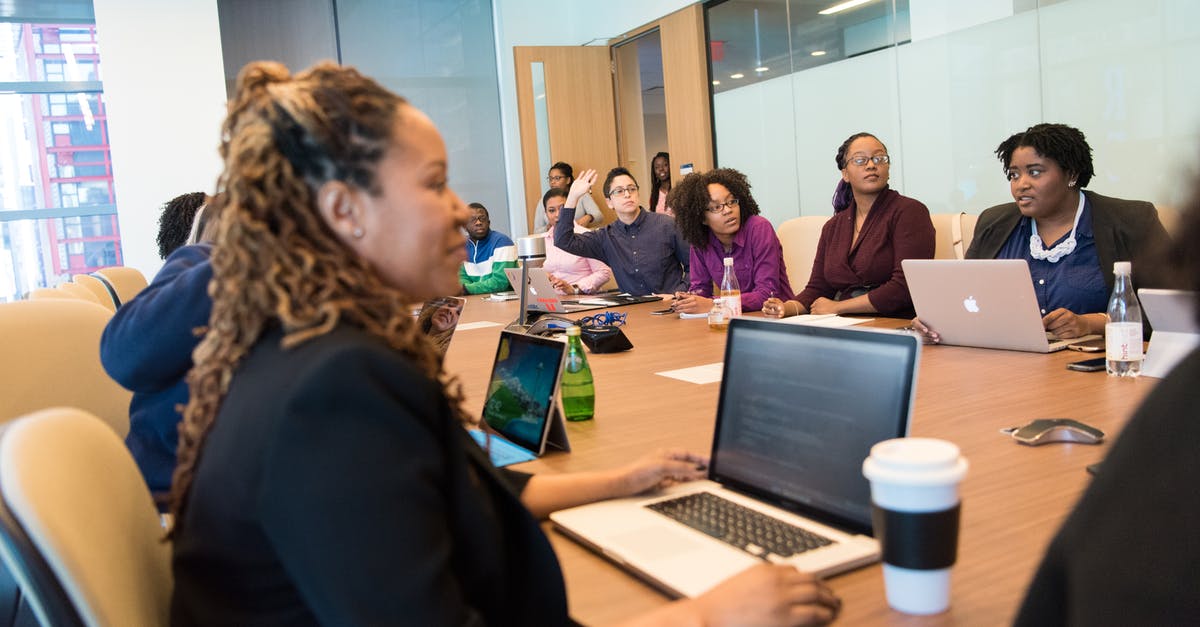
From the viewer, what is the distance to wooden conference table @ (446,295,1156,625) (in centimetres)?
102

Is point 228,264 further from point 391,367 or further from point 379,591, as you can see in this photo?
point 379,591

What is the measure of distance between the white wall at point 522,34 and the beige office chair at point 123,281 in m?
4.05

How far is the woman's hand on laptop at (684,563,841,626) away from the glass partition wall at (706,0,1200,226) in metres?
3.04

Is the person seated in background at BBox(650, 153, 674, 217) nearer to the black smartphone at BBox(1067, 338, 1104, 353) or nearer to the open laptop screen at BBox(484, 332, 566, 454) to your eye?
the black smartphone at BBox(1067, 338, 1104, 353)

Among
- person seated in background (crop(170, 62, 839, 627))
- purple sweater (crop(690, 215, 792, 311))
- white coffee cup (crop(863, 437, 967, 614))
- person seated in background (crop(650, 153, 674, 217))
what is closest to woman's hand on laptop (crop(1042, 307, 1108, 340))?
purple sweater (crop(690, 215, 792, 311))

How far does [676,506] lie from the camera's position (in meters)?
1.28

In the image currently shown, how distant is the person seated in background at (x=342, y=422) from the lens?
2.68 ft

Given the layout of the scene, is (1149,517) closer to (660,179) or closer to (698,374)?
(698,374)

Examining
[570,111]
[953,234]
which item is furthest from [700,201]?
[570,111]

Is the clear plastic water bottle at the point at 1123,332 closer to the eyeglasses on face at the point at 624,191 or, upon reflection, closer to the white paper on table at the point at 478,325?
the white paper on table at the point at 478,325

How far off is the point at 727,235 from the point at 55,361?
2819 millimetres

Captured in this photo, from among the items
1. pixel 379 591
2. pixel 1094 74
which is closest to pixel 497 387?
pixel 379 591

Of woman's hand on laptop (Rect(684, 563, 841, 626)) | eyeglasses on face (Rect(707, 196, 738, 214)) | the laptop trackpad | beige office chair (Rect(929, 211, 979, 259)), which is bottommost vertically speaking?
the laptop trackpad

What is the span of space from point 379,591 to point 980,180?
16.1ft
